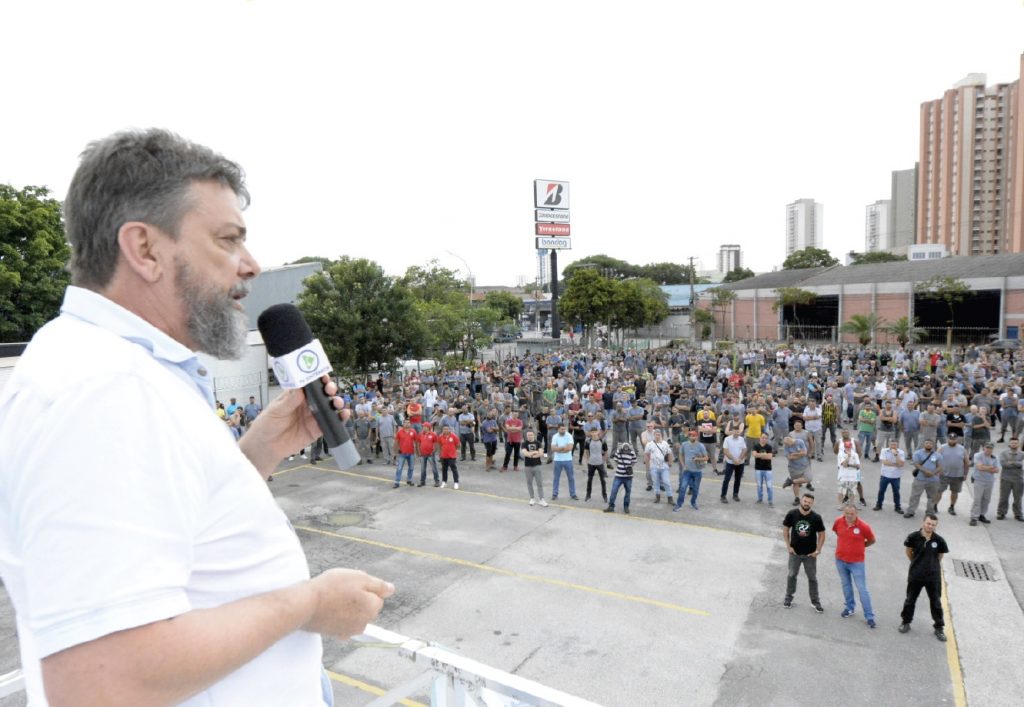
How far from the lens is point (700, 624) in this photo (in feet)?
26.7

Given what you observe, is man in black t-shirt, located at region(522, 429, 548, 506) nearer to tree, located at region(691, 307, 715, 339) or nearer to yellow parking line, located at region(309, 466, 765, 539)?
yellow parking line, located at region(309, 466, 765, 539)

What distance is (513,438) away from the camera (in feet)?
54.0

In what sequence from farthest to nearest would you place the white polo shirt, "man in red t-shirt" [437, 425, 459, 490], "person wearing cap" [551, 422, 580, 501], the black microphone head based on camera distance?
"man in red t-shirt" [437, 425, 459, 490] → "person wearing cap" [551, 422, 580, 501] → the black microphone head → the white polo shirt

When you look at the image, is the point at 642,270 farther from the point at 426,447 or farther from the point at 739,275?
the point at 426,447

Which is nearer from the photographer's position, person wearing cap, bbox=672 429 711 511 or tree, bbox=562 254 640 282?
person wearing cap, bbox=672 429 711 511

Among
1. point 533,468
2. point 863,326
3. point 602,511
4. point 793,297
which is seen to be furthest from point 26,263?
point 793,297

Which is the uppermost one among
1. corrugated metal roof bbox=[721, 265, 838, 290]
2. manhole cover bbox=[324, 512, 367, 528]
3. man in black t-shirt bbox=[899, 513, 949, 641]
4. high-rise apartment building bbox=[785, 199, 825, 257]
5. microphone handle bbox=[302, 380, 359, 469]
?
high-rise apartment building bbox=[785, 199, 825, 257]

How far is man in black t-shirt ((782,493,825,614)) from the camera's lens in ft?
27.9

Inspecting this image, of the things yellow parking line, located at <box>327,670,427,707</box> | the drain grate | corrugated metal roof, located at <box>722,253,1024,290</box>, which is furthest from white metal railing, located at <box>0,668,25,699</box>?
corrugated metal roof, located at <box>722,253,1024,290</box>

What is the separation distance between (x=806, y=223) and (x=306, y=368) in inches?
8207

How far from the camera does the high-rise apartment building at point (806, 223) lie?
187875 millimetres

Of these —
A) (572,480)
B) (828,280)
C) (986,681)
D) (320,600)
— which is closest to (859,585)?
(986,681)

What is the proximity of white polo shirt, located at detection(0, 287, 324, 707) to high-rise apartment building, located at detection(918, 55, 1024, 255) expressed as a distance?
111m

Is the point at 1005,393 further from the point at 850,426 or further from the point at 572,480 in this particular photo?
the point at 572,480
